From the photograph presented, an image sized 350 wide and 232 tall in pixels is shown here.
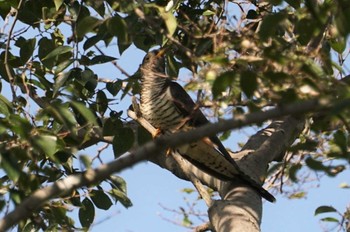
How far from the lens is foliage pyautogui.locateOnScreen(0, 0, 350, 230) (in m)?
2.32

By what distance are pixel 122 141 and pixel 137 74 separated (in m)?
0.28

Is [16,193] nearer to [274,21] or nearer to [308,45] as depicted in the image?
[274,21]

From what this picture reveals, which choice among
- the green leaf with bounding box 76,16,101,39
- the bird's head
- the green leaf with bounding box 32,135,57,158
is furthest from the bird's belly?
the green leaf with bounding box 32,135,57,158

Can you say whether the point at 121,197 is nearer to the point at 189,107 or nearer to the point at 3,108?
the point at 3,108

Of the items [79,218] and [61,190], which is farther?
[79,218]

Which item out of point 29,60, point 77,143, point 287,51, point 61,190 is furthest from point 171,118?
point 61,190

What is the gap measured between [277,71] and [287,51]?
20 centimetres

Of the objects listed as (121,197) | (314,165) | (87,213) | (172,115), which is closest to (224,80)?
(314,165)

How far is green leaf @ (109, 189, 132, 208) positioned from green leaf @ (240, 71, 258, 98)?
1013 millimetres

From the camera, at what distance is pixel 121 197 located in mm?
3355

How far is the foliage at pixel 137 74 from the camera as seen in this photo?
2.32 metres

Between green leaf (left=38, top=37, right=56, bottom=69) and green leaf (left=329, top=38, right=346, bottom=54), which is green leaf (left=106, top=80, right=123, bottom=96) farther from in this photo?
green leaf (left=329, top=38, right=346, bottom=54)

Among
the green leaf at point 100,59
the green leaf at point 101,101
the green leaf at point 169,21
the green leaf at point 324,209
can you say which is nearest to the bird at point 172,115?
the green leaf at point 101,101

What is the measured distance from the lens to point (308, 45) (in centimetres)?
316
